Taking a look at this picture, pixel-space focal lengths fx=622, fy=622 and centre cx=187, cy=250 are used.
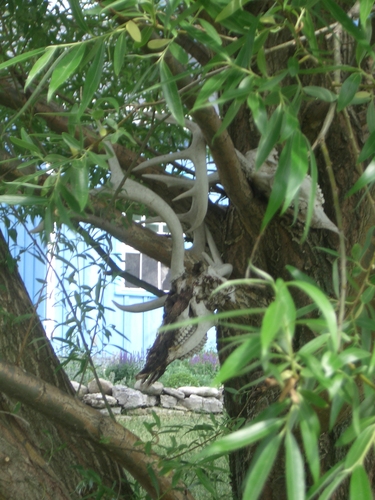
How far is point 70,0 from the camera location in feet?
2.35

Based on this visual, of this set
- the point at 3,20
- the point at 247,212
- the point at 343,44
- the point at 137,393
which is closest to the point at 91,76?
the point at 247,212

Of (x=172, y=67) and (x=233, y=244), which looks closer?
(x=172, y=67)

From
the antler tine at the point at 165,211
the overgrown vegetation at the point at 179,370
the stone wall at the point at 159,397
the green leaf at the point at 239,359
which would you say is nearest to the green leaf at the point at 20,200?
the green leaf at the point at 239,359

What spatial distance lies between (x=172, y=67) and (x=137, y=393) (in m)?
4.70

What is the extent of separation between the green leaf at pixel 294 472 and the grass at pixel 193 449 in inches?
26.9

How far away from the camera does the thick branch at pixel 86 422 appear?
1.10m

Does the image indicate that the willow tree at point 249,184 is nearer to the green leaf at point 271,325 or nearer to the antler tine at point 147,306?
the green leaf at point 271,325

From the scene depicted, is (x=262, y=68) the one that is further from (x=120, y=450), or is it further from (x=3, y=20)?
(x=3, y=20)

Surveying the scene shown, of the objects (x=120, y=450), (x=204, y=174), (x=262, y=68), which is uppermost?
(x=204, y=174)

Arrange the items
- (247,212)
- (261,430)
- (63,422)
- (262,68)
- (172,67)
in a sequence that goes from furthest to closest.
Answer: (247,212) → (63,422) → (172,67) → (262,68) → (261,430)

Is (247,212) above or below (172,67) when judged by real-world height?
below

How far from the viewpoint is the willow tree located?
39cm

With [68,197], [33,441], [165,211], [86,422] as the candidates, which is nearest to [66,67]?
[68,197]

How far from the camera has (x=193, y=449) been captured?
3.89ft
